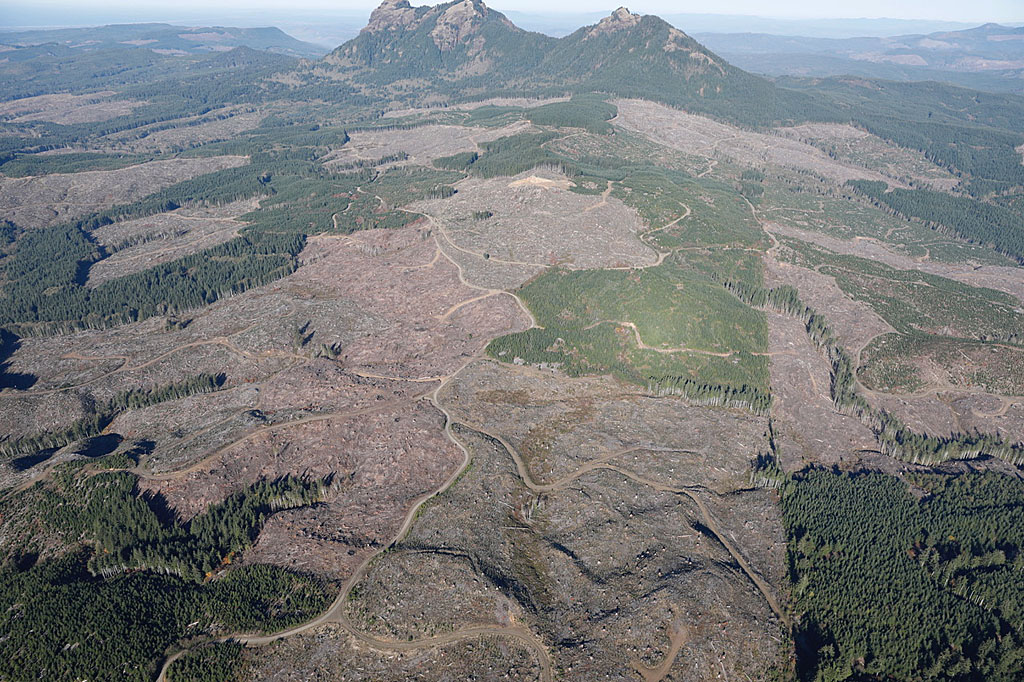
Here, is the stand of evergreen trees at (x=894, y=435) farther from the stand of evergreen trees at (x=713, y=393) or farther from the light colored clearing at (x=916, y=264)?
the light colored clearing at (x=916, y=264)

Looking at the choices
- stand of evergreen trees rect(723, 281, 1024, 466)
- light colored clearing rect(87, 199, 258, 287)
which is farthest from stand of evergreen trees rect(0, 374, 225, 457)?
stand of evergreen trees rect(723, 281, 1024, 466)

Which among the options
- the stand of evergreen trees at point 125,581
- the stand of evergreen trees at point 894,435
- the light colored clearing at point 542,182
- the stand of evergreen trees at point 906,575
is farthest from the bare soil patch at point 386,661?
the light colored clearing at point 542,182

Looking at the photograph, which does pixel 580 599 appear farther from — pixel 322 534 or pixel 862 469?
pixel 862 469

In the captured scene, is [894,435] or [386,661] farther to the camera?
[894,435]

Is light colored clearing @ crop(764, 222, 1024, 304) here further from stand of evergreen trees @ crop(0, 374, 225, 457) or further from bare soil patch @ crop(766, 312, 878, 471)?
stand of evergreen trees @ crop(0, 374, 225, 457)

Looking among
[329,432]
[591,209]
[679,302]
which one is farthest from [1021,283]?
[329,432]

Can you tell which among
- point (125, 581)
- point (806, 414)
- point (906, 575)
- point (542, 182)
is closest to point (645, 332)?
point (806, 414)

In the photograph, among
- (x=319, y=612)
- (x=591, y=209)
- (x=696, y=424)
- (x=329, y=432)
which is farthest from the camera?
(x=591, y=209)

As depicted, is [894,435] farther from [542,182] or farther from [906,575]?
[542,182]
